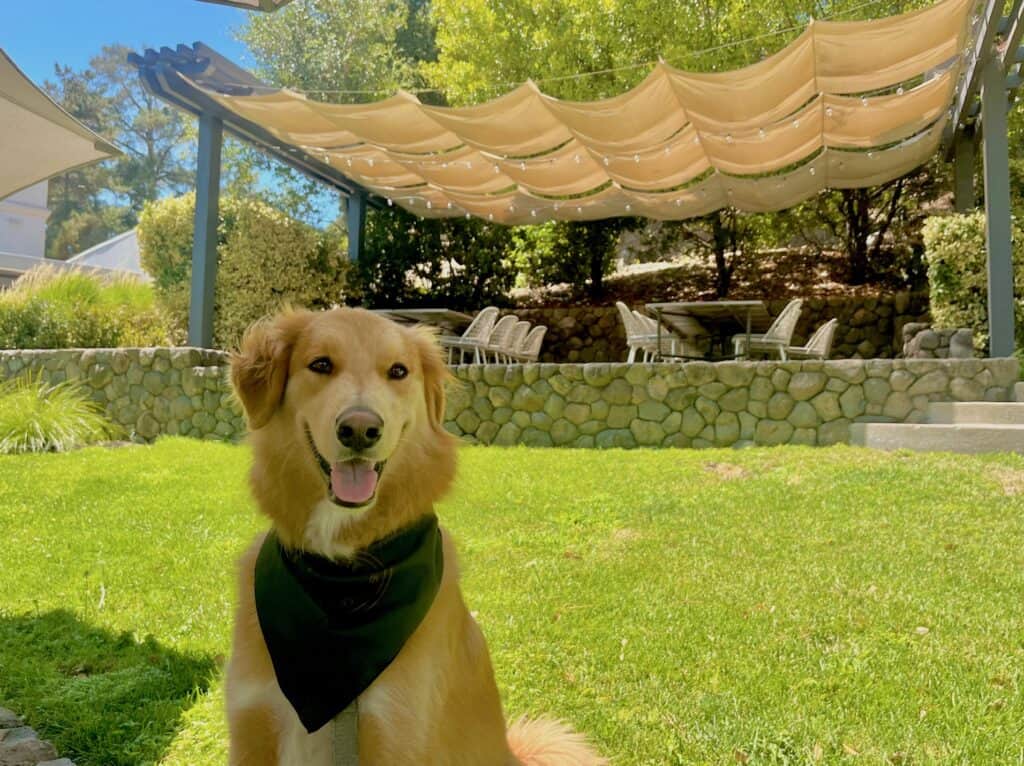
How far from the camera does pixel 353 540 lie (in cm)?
167

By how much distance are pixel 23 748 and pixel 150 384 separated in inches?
297

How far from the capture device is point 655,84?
746cm

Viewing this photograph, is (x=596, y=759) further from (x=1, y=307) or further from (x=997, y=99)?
(x=1, y=307)

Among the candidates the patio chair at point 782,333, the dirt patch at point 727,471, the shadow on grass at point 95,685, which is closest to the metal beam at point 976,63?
the patio chair at point 782,333

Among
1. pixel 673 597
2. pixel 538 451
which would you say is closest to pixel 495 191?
pixel 538 451

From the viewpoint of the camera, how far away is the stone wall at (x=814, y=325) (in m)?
12.7

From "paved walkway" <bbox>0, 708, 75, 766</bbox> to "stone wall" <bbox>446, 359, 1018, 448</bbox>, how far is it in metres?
5.06

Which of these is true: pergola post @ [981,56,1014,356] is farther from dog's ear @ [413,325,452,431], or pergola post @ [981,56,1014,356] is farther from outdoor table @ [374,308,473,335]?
dog's ear @ [413,325,452,431]

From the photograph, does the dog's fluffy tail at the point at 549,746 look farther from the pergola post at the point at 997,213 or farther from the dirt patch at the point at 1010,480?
the pergola post at the point at 997,213

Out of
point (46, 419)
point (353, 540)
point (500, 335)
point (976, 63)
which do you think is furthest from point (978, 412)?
point (46, 419)

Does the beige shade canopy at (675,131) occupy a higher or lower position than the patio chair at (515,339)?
higher

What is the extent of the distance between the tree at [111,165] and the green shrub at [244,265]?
1137 inches

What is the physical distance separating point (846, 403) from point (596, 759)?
6592 mm

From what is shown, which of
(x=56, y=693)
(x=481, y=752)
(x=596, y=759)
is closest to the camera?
(x=481, y=752)
